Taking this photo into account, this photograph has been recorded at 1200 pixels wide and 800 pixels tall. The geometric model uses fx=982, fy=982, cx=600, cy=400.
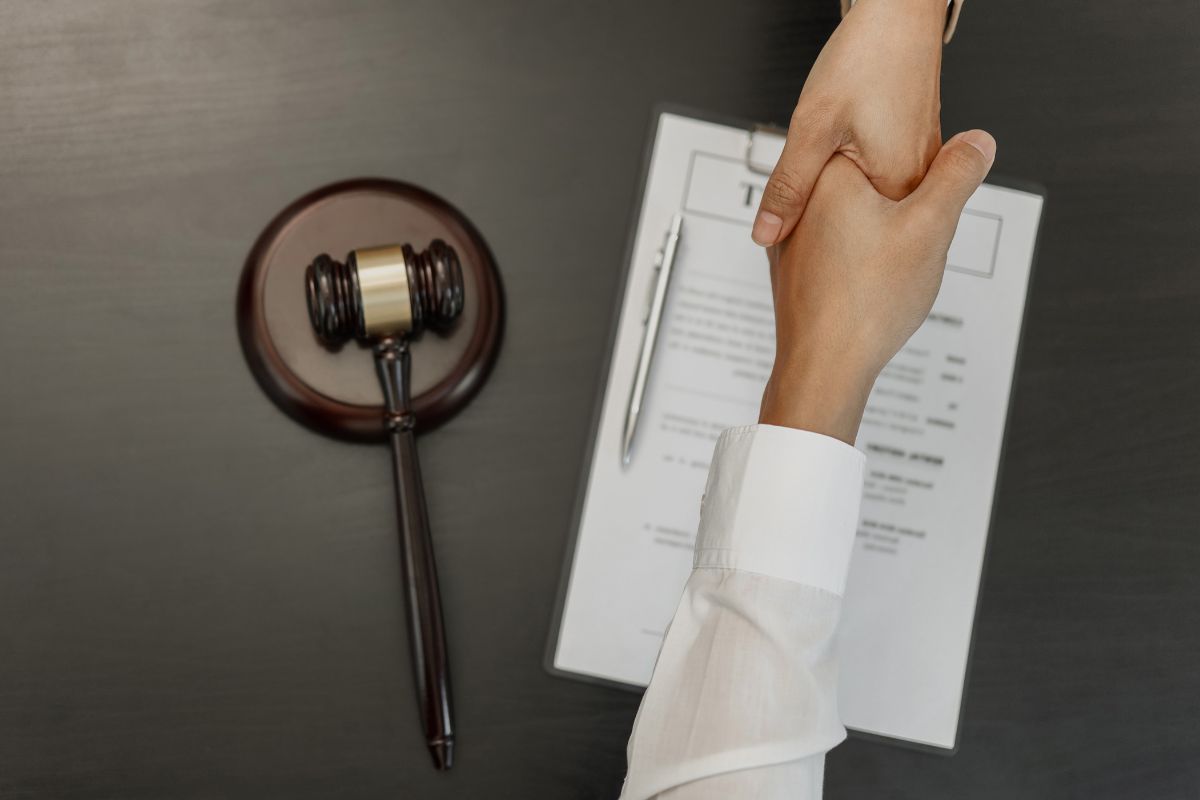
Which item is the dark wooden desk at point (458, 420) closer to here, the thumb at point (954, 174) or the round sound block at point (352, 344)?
the round sound block at point (352, 344)

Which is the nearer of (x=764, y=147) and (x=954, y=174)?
(x=954, y=174)

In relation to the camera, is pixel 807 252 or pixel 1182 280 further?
pixel 1182 280

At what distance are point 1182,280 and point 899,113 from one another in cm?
26

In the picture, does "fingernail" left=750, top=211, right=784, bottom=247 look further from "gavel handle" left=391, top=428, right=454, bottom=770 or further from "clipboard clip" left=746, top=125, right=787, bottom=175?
"gavel handle" left=391, top=428, right=454, bottom=770

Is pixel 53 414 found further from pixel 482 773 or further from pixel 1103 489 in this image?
pixel 1103 489

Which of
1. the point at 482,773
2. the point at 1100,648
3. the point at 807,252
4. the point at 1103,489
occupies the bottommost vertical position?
the point at 482,773

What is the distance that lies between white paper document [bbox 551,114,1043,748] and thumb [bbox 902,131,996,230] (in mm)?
116

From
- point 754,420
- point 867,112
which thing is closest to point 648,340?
point 754,420

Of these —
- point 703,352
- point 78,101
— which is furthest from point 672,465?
point 78,101

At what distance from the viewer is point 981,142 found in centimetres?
55

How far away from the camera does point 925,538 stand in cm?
64

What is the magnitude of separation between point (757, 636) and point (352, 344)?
0.97ft

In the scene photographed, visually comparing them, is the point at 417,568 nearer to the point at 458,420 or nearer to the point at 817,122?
the point at 458,420

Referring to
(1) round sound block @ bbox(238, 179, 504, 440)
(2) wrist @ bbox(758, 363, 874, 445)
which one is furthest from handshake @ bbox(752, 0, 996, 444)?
(1) round sound block @ bbox(238, 179, 504, 440)
